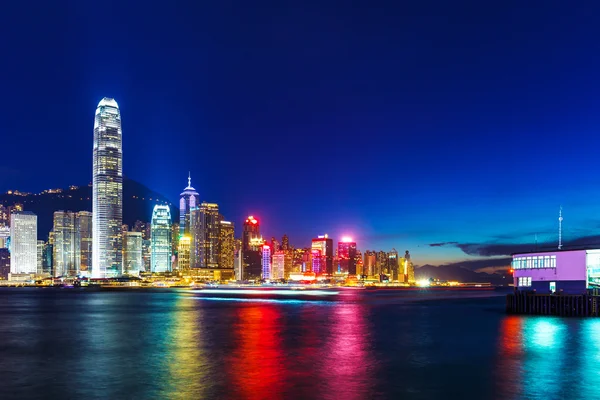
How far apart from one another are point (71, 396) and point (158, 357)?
1331 centimetres

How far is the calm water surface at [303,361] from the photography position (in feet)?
107

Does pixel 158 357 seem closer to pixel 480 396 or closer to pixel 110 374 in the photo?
pixel 110 374

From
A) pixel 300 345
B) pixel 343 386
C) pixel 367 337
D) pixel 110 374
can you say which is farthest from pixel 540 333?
pixel 110 374

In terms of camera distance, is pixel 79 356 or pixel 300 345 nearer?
pixel 79 356

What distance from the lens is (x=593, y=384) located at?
34.2 m

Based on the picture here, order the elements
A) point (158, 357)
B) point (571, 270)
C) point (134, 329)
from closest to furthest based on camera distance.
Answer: point (158, 357) < point (134, 329) < point (571, 270)

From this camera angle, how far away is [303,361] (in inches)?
1666

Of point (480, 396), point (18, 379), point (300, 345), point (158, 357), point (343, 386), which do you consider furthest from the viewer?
point (300, 345)

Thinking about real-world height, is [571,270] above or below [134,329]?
above

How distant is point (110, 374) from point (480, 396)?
73.4 ft

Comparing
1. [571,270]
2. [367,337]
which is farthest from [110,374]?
[571,270]

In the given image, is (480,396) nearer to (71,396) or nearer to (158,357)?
(71,396)

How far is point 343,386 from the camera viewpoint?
109 ft

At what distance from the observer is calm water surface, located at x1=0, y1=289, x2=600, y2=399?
3253 cm
